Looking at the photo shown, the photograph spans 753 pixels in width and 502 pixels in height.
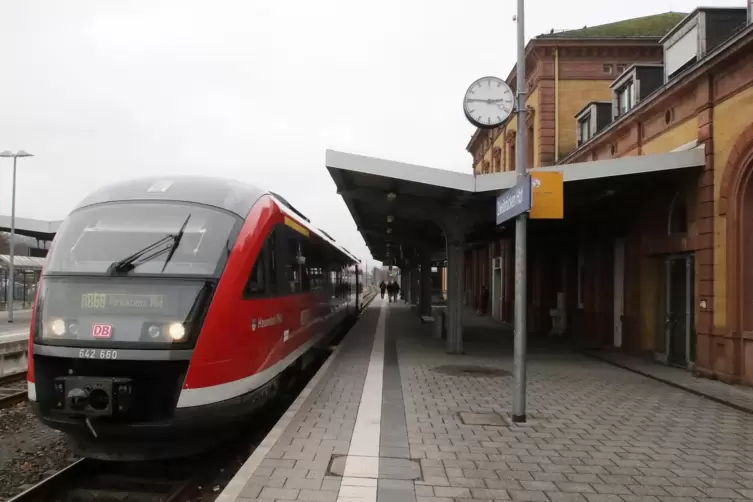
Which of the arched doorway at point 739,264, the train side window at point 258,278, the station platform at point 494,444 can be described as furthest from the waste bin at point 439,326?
the train side window at point 258,278

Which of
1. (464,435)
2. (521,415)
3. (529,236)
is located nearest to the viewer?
(464,435)

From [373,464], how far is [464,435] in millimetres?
1392

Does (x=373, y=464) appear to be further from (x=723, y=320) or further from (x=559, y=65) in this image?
(x=559, y=65)

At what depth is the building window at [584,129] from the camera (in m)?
17.9

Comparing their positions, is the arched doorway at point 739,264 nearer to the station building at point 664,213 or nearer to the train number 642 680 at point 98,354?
the station building at point 664,213

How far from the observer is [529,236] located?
1784 centimetres

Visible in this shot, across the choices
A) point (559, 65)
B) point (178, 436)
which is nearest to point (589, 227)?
point (559, 65)

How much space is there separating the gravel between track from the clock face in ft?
19.8

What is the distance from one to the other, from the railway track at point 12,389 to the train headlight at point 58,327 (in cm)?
404

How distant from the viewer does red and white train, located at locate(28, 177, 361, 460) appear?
5215 mm

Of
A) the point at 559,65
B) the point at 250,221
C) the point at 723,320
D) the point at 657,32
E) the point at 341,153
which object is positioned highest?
the point at 657,32

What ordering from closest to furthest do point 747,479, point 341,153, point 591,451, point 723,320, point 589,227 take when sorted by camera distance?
point 747,479 < point 591,451 < point 723,320 < point 341,153 < point 589,227

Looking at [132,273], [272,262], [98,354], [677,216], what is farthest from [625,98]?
[98,354]

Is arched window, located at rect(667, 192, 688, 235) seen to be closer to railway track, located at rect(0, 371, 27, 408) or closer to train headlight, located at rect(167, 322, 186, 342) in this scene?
train headlight, located at rect(167, 322, 186, 342)
